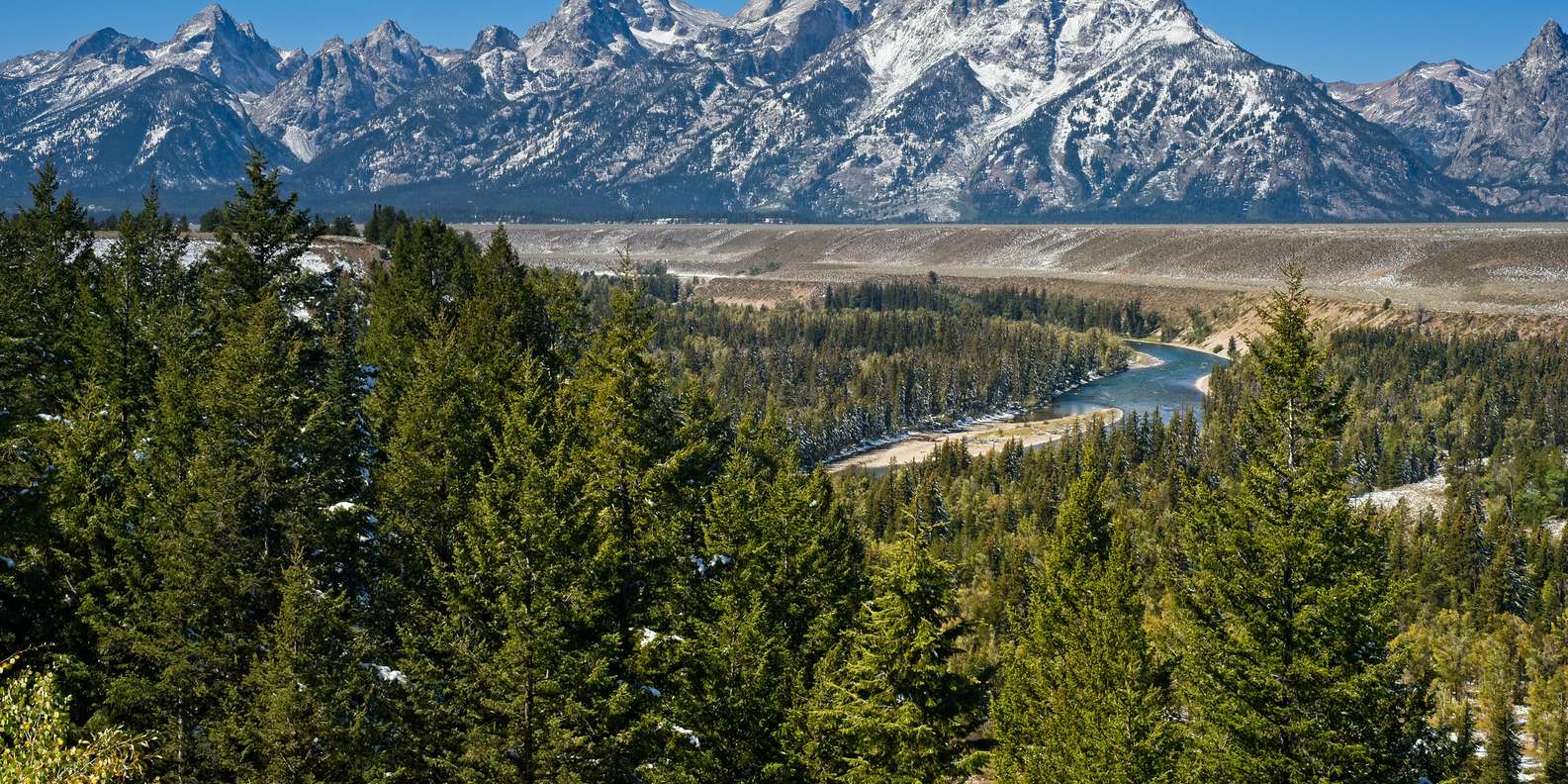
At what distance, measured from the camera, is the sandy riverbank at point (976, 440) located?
175 m

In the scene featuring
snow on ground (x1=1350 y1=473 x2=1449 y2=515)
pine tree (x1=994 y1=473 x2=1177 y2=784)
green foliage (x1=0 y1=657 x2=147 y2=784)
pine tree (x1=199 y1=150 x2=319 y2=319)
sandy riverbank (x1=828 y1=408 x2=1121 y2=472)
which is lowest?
snow on ground (x1=1350 y1=473 x2=1449 y2=515)

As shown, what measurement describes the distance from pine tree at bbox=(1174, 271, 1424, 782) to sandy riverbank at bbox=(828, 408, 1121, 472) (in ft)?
447

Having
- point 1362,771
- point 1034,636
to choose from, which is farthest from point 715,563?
point 1362,771

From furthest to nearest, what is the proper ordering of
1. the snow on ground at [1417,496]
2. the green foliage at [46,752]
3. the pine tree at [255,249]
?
1. the snow on ground at [1417,496]
2. the pine tree at [255,249]
3. the green foliage at [46,752]

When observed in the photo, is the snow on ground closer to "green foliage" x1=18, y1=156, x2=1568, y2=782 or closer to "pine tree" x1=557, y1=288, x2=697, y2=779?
"green foliage" x1=18, y1=156, x2=1568, y2=782

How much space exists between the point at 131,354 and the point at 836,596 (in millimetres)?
38125

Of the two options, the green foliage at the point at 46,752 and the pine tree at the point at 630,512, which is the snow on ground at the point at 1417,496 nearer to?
the pine tree at the point at 630,512

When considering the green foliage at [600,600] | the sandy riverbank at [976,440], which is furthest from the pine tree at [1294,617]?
the sandy riverbank at [976,440]

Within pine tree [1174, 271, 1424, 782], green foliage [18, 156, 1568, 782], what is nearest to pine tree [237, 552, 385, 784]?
green foliage [18, 156, 1568, 782]

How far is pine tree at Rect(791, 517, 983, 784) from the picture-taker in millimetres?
31672

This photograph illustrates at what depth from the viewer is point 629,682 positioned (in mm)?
37281

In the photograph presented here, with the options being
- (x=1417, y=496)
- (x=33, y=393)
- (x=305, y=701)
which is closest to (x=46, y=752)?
(x=305, y=701)

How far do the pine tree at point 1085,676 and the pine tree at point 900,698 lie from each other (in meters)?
3.26

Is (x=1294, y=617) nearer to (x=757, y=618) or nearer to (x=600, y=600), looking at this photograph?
(x=757, y=618)
